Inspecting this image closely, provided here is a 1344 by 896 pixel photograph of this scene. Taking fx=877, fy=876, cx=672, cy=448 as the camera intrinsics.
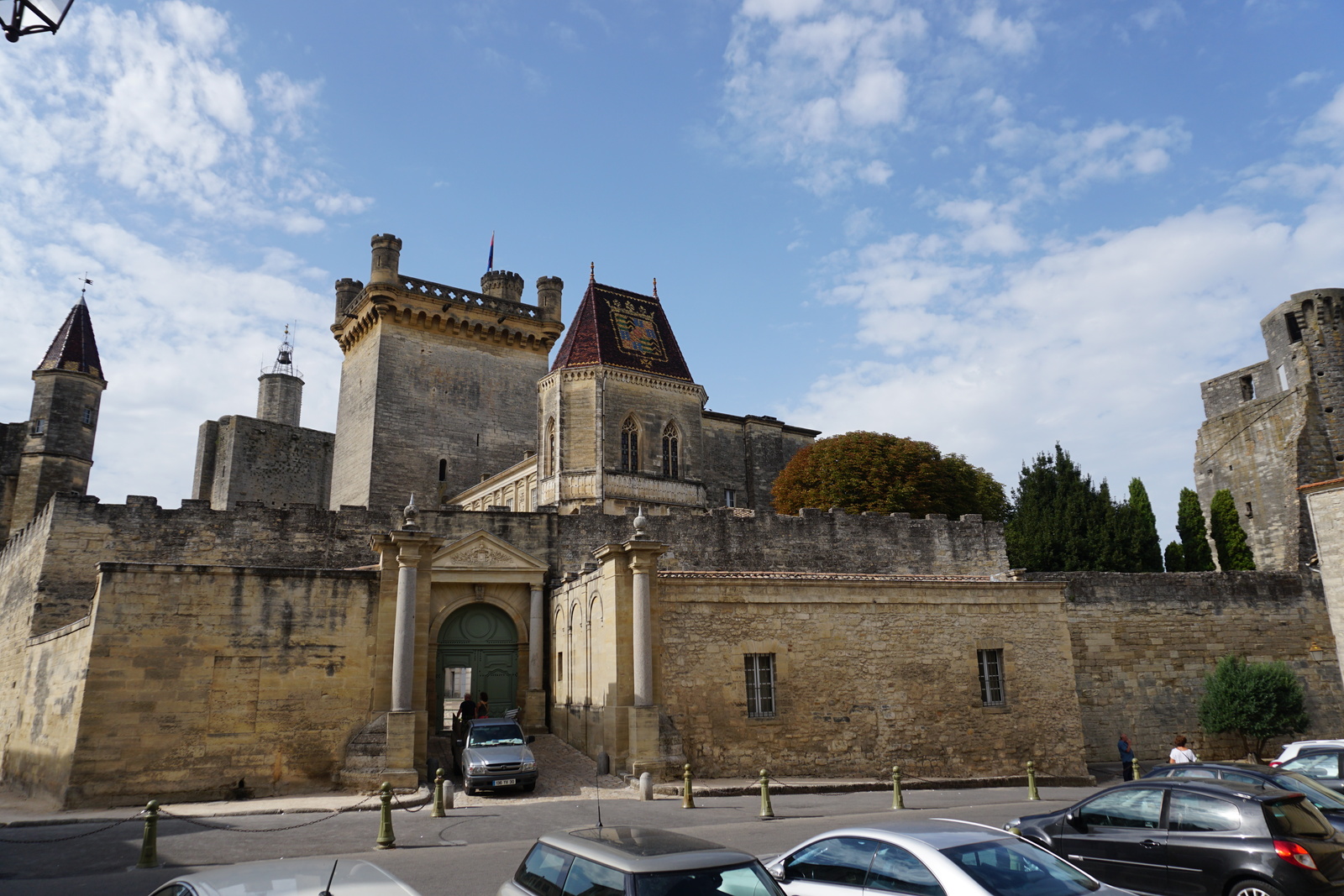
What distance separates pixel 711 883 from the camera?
14.7 ft

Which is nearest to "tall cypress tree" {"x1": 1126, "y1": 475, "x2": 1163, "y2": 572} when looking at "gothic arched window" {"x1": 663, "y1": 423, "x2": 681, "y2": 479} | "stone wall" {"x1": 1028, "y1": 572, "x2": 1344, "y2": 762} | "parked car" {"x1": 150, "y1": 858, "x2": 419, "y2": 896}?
"stone wall" {"x1": 1028, "y1": 572, "x2": 1344, "y2": 762}

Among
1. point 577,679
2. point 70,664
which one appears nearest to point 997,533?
point 577,679

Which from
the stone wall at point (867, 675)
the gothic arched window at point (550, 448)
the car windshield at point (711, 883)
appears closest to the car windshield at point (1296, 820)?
the car windshield at point (711, 883)

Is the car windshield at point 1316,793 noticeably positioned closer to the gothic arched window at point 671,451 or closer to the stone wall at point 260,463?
the gothic arched window at point 671,451

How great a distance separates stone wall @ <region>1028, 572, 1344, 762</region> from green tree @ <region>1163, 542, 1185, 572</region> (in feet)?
26.7

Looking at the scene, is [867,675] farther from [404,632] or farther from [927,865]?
[927,865]

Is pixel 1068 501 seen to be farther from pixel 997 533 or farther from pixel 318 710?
pixel 318 710

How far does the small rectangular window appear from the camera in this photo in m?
18.4

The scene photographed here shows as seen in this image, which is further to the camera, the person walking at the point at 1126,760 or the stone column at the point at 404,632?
the person walking at the point at 1126,760

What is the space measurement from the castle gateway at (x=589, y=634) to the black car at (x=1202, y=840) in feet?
27.6

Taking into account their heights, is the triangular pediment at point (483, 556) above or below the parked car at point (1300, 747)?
above

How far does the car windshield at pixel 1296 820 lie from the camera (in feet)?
22.6

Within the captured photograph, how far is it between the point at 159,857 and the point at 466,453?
27.8 metres

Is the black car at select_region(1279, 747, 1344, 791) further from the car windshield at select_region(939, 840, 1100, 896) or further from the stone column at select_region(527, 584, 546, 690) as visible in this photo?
the stone column at select_region(527, 584, 546, 690)
